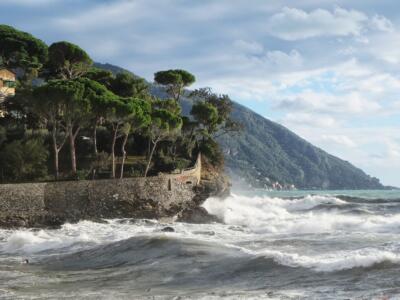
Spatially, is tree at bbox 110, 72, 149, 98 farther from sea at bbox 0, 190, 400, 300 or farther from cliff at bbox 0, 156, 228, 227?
sea at bbox 0, 190, 400, 300

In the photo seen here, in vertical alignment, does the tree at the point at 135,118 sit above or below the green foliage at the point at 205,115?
below

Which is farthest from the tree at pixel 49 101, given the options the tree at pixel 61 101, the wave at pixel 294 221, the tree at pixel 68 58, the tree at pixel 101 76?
the tree at pixel 68 58

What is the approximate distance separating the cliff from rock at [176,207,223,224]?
135 millimetres

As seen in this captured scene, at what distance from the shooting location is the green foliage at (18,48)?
188 feet

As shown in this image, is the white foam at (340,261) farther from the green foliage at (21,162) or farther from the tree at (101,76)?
the tree at (101,76)

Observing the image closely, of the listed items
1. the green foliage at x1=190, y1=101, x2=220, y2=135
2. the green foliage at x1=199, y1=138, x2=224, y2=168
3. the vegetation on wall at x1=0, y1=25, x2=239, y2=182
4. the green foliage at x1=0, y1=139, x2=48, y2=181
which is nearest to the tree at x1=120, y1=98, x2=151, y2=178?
the vegetation on wall at x1=0, y1=25, x2=239, y2=182

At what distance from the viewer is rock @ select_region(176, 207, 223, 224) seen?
3719 cm

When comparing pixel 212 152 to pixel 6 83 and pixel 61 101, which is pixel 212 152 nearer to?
pixel 6 83

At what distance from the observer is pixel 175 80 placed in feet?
180

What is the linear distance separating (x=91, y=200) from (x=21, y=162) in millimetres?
5915

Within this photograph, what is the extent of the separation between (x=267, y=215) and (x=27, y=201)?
1980 cm

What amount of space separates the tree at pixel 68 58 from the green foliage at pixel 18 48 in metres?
1.88

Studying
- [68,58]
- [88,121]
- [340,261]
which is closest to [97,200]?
[88,121]

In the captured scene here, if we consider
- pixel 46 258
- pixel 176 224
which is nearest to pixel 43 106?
pixel 176 224
